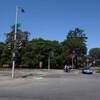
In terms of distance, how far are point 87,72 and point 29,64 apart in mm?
30173

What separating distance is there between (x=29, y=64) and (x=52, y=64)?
6862 millimetres

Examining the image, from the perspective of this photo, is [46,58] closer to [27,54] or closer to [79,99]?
[27,54]

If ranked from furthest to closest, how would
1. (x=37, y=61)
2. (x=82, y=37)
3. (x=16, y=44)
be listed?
(x=82, y=37) → (x=37, y=61) → (x=16, y=44)

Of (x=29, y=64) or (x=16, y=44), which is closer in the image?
(x=16, y=44)

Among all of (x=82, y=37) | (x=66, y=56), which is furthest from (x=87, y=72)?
(x=82, y=37)

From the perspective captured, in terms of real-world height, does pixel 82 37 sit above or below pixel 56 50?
above

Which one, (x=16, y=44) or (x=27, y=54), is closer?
(x=16, y=44)

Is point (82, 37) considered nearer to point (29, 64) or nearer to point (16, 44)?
point (29, 64)

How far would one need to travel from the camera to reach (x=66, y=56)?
96.9 meters

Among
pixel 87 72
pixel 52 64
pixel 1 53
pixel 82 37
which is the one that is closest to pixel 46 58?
pixel 52 64

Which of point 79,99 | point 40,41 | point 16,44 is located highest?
point 40,41

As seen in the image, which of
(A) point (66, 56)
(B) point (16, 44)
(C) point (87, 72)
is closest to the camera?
(B) point (16, 44)

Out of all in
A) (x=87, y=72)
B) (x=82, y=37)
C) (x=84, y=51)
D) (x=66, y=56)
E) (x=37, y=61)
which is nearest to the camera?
(x=87, y=72)

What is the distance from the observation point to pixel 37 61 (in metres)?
90.1
